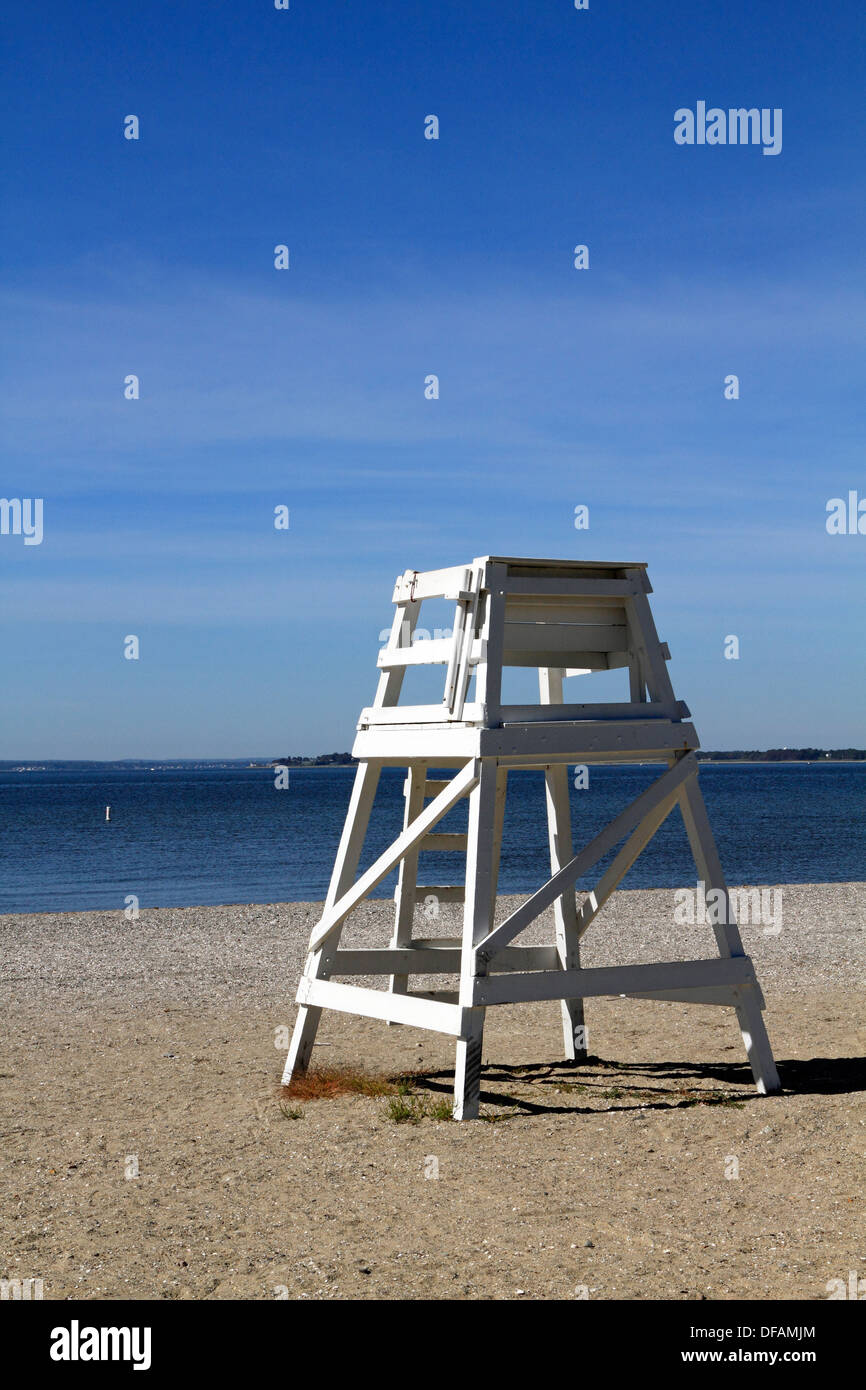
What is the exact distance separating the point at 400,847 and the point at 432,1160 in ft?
6.90

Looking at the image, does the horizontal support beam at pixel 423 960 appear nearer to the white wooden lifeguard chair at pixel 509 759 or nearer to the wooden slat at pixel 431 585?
the white wooden lifeguard chair at pixel 509 759

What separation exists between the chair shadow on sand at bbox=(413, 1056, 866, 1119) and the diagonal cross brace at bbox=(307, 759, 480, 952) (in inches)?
52.3

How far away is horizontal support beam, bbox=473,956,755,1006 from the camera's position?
7.55 meters

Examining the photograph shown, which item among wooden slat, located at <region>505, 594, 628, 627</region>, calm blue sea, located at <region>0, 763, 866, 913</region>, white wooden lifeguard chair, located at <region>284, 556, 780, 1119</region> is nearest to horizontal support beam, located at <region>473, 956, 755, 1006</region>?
white wooden lifeguard chair, located at <region>284, 556, 780, 1119</region>

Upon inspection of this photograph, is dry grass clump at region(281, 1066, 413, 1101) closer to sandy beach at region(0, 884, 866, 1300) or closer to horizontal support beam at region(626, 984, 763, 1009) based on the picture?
sandy beach at region(0, 884, 866, 1300)

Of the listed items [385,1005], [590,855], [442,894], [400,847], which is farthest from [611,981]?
[442,894]

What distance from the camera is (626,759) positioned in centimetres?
823

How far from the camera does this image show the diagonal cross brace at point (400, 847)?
781 cm

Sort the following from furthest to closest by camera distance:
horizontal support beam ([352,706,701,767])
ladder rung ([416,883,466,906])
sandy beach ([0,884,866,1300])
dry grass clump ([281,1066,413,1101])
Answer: ladder rung ([416,883,466,906])
dry grass clump ([281,1066,413,1101])
horizontal support beam ([352,706,701,767])
sandy beach ([0,884,866,1300])

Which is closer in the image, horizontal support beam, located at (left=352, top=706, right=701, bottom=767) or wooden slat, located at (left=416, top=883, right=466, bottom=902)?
horizontal support beam, located at (left=352, top=706, right=701, bottom=767)

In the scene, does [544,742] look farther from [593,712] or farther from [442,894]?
[442,894]

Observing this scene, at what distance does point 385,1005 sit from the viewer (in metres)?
8.15

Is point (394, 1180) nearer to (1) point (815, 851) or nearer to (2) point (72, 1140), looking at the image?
(2) point (72, 1140)
